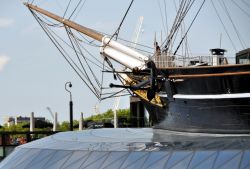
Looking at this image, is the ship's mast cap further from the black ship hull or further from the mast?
the mast

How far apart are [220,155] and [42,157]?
8.58 meters

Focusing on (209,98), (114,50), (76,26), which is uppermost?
(76,26)

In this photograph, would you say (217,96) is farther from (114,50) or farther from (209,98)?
(114,50)

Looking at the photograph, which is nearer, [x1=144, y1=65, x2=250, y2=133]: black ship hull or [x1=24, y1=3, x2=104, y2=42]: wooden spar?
[x1=144, y1=65, x2=250, y2=133]: black ship hull

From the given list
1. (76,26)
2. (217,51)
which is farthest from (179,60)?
(76,26)

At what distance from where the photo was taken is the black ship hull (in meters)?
30.1

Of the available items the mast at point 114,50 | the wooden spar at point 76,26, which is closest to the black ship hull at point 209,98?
the mast at point 114,50

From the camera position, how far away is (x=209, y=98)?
31031 millimetres

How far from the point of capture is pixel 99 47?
132 ft

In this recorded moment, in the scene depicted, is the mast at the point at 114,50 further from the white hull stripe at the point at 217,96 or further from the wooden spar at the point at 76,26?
the white hull stripe at the point at 217,96

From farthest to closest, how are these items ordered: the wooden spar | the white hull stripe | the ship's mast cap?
the wooden spar < the ship's mast cap < the white hull stripe

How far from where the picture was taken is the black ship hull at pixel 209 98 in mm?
30094

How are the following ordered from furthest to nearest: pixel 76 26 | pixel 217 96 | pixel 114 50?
pixel 76 26
pixel 114 50
pixel 217 96

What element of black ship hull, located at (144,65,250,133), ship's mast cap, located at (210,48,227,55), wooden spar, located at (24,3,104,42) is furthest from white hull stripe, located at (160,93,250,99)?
wooden spar, located at (24,3,104,42)
